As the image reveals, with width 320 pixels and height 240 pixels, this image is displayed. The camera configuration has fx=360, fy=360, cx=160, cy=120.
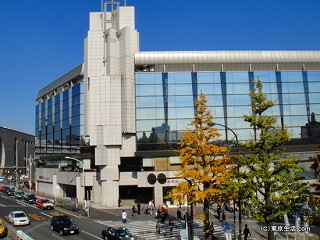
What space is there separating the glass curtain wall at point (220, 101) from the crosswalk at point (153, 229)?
64.0ft

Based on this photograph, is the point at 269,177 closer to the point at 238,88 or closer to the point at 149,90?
the point at 149,90

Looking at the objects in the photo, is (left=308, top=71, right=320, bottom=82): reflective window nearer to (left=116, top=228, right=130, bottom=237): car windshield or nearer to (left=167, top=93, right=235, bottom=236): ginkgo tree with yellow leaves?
(left=167, top=93, right=235, bottom=236): ginkgo tree with yellow leaves

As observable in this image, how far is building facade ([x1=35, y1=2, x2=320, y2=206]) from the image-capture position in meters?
60.4

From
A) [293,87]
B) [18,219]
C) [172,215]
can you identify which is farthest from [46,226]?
[293,87]

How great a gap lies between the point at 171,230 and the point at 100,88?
104 ft

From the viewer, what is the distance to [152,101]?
6225 cm

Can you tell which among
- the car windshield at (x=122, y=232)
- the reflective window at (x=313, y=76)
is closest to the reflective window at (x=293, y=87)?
the reflective window at (x=313, y=76)

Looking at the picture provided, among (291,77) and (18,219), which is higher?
(291,77)

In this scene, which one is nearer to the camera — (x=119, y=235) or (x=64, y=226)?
(x=119, y=235)

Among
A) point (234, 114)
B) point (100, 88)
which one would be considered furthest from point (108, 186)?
point (234, 114)

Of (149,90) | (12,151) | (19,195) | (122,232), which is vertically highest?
(149,90)

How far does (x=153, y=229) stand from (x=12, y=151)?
6322 inches

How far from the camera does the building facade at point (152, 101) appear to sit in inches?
2379

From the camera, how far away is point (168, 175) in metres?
59.1
